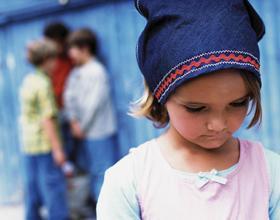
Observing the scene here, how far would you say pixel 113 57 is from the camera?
4629 millimetres

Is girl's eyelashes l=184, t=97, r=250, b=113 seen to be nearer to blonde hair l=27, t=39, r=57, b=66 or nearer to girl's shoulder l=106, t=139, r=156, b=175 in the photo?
girl's shoulder l=106, t=139, r=156, b=175

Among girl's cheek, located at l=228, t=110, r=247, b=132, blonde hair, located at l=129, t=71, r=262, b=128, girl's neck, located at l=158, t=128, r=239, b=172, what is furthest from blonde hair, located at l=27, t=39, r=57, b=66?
girl's cheek, located at l=228, t=110, r=247, b=132

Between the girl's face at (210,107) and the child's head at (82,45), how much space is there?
3136 mm

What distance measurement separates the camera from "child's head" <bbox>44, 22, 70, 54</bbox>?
15.6ft

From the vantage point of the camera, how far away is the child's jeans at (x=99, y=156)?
4.55 m

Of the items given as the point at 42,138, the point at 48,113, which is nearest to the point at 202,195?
the point at 48,113

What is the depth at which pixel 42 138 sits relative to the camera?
13.4 ft

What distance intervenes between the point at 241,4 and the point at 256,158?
0.46 meters

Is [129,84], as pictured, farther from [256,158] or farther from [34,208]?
[256,158]

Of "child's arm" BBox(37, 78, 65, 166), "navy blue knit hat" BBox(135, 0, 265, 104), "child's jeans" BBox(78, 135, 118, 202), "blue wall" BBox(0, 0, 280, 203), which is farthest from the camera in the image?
"child's jeans" BBox(78, 135, 118, 202)

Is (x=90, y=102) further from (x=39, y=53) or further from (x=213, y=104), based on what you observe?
(x=213, y=104)

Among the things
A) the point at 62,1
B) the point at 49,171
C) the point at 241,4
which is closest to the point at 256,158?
the point at 241,4

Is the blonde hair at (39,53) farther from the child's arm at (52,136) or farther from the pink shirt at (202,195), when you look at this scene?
the pink shirt at (202,195)

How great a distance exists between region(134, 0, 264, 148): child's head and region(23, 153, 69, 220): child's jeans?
290 centimetres
